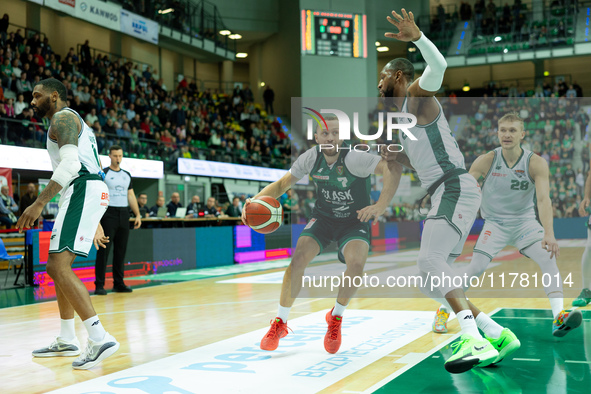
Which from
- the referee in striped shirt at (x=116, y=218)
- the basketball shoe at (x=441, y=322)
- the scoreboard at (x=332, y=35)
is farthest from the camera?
the scoreboard at (x=332, y=35)

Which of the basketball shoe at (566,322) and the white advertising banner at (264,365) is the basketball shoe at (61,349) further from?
the basketball shoe at (566,322)

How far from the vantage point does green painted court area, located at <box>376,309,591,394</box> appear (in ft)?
11.7

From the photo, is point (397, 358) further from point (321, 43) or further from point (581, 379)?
point (321, 43)

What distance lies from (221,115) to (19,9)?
8.90 m

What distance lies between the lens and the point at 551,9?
30.8m

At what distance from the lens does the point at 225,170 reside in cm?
2148

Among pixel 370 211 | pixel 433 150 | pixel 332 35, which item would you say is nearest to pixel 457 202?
pixel 433 150

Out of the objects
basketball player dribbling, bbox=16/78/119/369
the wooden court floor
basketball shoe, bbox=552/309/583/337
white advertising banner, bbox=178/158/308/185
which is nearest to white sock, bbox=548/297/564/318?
basketball shoe, bbox=552/309/583/337

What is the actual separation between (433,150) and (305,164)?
121cm

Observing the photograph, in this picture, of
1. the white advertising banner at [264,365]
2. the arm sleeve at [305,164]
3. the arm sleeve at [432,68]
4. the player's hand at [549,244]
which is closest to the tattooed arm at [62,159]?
the white advertising banner at [264,365]

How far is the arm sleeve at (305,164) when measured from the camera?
5.03 metres

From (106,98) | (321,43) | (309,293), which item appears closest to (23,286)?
(309,293)

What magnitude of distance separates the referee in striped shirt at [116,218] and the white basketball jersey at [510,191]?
539cm

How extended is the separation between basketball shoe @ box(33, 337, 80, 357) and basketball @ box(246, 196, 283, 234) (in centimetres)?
171
